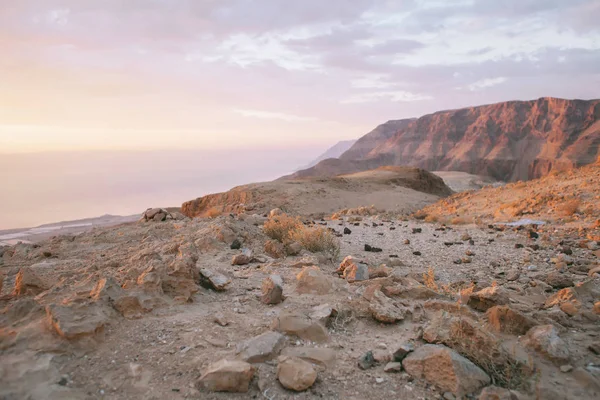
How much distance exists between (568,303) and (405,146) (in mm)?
109533

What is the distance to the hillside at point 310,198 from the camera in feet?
66.0

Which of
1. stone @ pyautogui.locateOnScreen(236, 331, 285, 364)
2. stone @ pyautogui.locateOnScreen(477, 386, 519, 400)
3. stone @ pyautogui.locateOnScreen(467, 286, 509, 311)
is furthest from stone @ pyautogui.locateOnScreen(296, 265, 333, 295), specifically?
stone @ pyautogui.locateOnScreen(477, 386, 519, 400)

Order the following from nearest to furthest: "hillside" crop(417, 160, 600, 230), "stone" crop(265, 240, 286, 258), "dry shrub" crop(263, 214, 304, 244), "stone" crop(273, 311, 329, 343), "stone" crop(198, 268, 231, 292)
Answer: "stone" crop(273, 311, 329, 343) → "stone" crop(198, 268, 231, 292) → "stone" crop(265, 240, 286, 258) → "dry shrub" crop(263, 214, 304, 244) → "hillside" crop(417, 160, 600, 230)

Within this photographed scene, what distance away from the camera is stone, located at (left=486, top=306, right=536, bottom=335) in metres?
3.23

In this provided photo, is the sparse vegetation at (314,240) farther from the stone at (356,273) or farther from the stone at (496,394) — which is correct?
the stone at (496,394)

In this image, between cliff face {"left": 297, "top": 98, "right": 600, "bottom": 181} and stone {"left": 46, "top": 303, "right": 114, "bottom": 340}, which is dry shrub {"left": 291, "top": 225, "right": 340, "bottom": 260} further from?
cliff face {"left": 297, "top": 98, "right": 600, "bottom": 181}

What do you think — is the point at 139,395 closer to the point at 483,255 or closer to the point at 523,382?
the point at 523,382

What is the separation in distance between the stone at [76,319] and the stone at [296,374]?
1.43 meters

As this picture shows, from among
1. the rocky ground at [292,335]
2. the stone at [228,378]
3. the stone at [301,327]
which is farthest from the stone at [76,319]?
the stone at [301,327]

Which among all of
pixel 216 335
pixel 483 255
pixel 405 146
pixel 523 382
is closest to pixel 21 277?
pixel 216 335

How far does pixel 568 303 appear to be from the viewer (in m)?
3.64

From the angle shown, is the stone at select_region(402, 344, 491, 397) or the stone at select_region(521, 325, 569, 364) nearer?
the stone at select_region(402, 344, 491, 397)

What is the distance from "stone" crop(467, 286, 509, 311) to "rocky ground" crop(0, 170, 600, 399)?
1 centimetres

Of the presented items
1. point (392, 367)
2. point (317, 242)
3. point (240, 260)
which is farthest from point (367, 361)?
point (317, 242)
